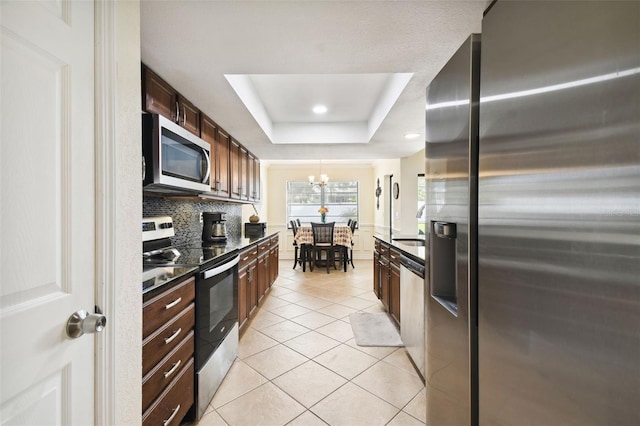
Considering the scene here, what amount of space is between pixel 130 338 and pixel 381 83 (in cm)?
277

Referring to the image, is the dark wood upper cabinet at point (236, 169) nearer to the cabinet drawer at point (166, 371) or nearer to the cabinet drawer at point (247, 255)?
the cabinet drawer at point (247, 255)

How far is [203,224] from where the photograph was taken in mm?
3193

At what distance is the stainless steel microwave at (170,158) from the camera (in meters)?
1.68

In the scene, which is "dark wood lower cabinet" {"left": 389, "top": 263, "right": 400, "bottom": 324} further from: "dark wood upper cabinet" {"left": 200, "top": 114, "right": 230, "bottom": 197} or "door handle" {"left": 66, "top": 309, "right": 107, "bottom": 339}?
"door handle" {"left": 66, "top": 309, "right": 107, "bottom": 339}

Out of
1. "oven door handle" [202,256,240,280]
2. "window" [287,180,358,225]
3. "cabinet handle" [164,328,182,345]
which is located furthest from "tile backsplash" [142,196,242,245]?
"window" [287,180,358,225]

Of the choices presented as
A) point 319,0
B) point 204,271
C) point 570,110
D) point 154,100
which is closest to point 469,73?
point 570,110

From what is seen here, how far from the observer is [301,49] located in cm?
162

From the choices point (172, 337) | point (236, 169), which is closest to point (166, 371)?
point (172, 337)

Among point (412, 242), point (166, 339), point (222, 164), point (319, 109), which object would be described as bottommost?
point (166, 339)

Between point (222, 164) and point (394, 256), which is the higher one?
point (222, 164)

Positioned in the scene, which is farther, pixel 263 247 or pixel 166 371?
pixel 263 247

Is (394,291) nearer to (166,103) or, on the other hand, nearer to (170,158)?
(170,158)

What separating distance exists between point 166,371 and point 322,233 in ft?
14.6

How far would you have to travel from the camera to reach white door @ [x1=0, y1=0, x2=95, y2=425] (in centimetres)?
65
